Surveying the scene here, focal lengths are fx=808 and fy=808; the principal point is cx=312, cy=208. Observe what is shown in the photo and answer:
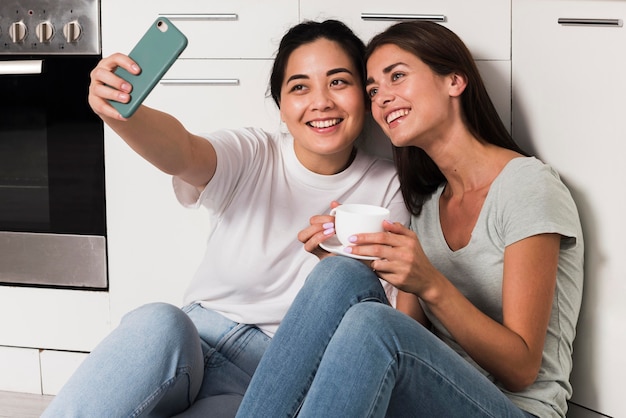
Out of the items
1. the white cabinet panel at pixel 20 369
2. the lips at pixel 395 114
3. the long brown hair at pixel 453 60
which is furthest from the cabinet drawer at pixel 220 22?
the white cabinet panel at pixel 20 369

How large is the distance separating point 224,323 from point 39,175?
726 mm

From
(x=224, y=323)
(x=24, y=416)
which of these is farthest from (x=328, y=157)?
(x=24, y=416)

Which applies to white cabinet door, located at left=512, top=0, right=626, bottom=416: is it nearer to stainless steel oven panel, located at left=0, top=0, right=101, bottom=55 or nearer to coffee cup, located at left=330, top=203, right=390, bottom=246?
coffee cup, located at left=330, top=203, right=390, bottom=246

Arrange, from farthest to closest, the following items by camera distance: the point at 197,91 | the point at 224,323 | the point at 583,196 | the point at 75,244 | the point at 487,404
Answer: the point at 75,244
the point at 197,91
the point at 224,323
the point at 583,196
the point at 487,404

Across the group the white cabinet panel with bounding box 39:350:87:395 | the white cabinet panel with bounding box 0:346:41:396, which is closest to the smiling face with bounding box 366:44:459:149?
A: the white cabinet panel with bounding box 39:350:87:395

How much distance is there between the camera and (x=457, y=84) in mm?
1449

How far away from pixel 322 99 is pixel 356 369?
1.86ft

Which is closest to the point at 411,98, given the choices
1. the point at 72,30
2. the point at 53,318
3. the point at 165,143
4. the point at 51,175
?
the point at 165,143

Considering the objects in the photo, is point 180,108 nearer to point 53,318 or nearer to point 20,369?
point 53,318

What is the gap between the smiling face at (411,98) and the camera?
142cm

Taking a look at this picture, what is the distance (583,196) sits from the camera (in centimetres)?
140

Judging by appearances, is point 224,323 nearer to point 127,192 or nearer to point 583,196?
point 127,192

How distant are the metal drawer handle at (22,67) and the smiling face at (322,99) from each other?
0.66m

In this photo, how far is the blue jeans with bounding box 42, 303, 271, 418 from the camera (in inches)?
47.9
